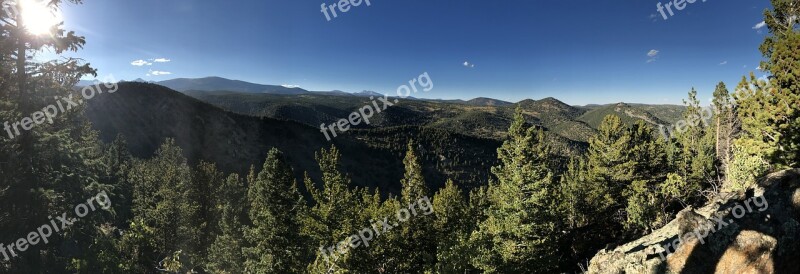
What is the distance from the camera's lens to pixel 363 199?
30250 mm

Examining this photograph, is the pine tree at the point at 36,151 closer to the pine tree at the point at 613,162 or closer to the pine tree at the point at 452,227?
the pine tree at the point at 452,227

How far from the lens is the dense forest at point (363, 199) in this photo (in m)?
16.5

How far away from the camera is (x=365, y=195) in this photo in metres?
29.6

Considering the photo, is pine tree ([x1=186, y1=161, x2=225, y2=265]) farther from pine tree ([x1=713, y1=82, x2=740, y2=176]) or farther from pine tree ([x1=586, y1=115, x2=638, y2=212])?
pine tree ([x1=713, y1=82, x2=740, y2=176])

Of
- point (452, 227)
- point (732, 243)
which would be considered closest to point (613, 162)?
point (452, 227)

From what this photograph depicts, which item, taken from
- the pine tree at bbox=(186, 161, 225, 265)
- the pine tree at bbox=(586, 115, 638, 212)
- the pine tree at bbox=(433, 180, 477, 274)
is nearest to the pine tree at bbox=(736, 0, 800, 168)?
the pine tree at bbox=(586, 115, 638, 212)

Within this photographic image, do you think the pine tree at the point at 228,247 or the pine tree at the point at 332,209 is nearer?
the pine tree at the point at 332,209

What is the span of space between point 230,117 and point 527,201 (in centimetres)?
15257

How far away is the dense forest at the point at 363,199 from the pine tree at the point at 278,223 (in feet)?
Answer: 0.30

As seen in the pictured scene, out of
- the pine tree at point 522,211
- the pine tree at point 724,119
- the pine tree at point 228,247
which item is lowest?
the pine tree at point 228,247

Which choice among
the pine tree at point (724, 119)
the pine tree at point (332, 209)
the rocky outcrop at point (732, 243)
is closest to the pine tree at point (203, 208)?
the pine tree at point (332, 209)

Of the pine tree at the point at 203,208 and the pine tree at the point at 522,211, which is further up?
the pine tree at the point at 522,211

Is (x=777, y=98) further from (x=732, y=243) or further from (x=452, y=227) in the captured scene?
(x=452, y=227)

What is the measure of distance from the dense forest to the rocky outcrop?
2494 mm
